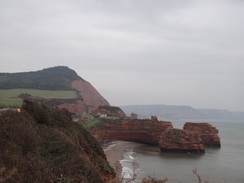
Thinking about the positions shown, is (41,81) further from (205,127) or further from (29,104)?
(29,104)

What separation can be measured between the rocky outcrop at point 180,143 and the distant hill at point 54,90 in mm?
47161

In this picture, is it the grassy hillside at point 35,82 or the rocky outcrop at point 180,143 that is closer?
the rocky outcrop at point 180,143

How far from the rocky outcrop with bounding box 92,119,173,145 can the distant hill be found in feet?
88.8

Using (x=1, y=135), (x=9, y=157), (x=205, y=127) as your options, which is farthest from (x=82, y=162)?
(x=205, y=127)

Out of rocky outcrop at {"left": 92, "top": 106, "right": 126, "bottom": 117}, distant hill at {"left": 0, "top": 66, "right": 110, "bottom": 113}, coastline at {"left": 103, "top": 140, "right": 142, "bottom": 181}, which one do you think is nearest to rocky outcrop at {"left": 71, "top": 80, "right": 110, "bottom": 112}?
distant hill at {"left": 0, "top": 66, "right": 110, "bottom": 113}

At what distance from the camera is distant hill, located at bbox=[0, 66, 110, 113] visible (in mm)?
100125

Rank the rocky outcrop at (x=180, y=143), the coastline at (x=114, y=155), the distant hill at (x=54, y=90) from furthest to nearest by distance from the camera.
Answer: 1. the distant hill at (x=54, y=90)
2. the rocky outcrop at (x=180, y=143)
3. the coastline at (x=114, y=155)

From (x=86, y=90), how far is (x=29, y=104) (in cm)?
14418

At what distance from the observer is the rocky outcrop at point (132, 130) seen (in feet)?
204

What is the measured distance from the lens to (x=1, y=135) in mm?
9953

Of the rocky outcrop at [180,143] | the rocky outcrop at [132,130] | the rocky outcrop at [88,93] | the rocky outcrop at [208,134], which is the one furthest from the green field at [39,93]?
the rocky outcrop at [208,134]

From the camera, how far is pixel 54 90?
130000 mm

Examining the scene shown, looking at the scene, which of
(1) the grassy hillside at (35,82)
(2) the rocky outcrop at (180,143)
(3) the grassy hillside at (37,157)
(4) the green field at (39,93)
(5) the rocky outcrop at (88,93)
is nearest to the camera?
(3) the grassy hillside at (37,157)

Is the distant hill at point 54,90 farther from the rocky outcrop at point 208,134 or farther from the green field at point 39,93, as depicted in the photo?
the rocky outcrop at point 208,134
